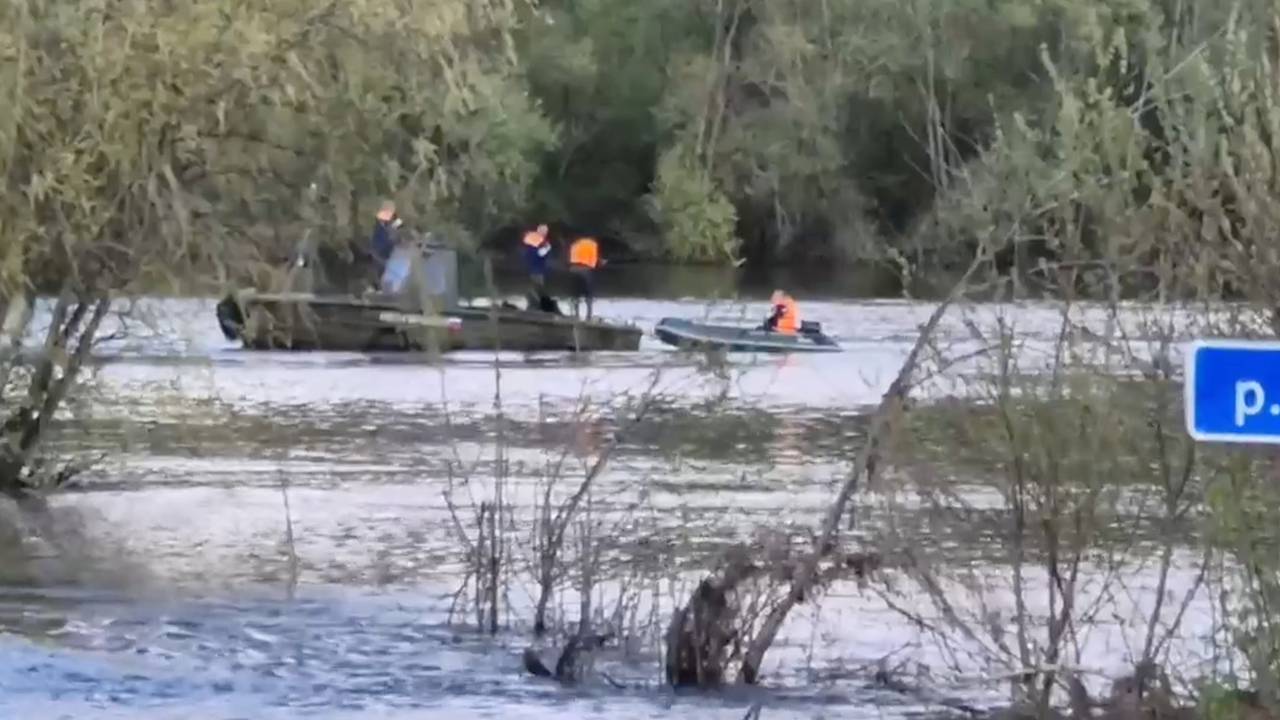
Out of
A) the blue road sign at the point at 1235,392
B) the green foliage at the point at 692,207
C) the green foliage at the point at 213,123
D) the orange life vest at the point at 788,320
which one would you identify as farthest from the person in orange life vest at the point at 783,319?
the blue road sign at the point at 1235,392

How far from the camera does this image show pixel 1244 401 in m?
6.21

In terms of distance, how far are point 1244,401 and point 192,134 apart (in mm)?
10867

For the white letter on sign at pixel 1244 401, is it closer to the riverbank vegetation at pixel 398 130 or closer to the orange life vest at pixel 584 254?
the riverbank vegetation at pixel 398 130

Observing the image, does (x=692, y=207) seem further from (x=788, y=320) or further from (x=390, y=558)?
(x=390, y=558)

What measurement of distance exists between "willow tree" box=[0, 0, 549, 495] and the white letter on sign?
33.3 ft

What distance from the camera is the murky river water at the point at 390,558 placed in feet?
40.1

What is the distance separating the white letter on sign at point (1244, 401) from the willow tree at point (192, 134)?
10159 mm

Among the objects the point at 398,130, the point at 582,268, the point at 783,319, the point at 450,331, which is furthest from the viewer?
the point at 582,268

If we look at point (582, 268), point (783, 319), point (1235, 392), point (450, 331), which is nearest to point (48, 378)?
point (1235, 392)

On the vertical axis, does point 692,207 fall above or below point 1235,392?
above

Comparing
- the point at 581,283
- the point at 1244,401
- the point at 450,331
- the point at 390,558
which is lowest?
the point at 390,558

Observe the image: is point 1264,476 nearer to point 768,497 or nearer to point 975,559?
point 975,559

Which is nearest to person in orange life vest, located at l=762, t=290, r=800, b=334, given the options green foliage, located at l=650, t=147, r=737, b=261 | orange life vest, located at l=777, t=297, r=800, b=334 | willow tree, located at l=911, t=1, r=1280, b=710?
orange life vest, located at l=777, t=297, r=800, b=334

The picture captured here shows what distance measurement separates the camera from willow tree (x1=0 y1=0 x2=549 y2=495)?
1538cm
